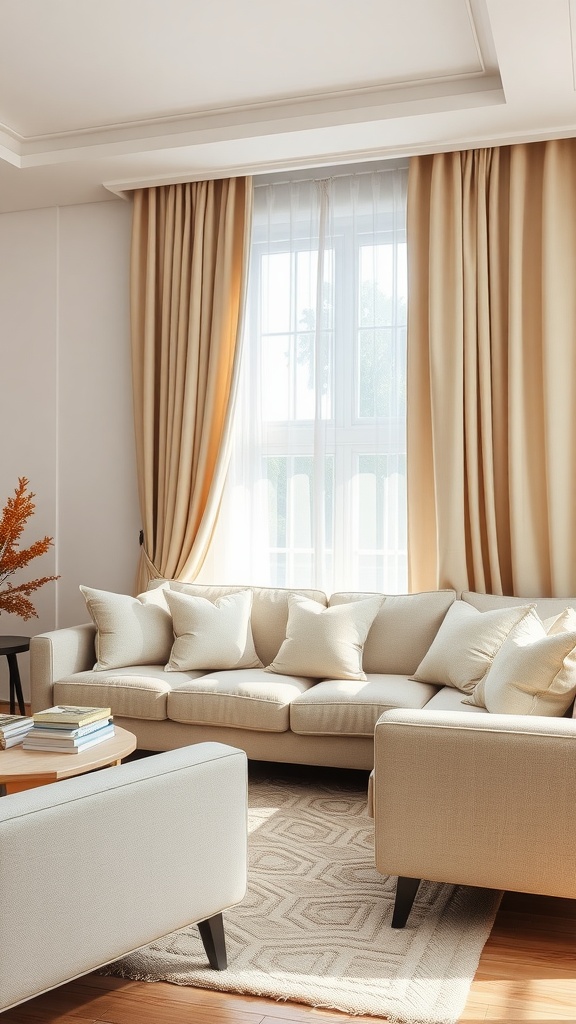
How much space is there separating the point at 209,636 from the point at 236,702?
1.57ft

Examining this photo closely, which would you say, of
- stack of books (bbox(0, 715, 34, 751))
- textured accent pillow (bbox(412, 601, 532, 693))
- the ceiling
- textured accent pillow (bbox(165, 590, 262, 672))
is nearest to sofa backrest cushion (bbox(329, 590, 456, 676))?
textured accent pillow (bbox(412, 601, 532, 693))

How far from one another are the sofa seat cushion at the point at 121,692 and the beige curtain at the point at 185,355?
903 millimetres

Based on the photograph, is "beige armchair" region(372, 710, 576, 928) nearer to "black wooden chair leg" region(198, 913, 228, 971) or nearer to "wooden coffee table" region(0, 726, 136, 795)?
"black wooden chair leg" region(198, 913, 228, 971)

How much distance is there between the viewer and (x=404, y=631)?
12.9ft

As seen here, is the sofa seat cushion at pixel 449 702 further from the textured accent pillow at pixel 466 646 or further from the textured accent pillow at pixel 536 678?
the textured accent pillow at pixel 536 678

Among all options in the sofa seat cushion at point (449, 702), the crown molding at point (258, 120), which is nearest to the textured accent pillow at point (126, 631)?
the sofa seat cushion at point (449, 702)

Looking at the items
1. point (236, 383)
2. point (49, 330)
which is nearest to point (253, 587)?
point (236, 383)

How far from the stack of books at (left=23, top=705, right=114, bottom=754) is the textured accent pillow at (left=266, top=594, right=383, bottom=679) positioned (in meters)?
1.21

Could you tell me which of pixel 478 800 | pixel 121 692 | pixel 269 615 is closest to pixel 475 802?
pixel 478 800

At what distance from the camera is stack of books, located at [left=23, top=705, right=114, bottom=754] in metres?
2.70

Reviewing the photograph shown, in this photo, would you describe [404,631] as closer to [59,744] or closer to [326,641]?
[326,641]

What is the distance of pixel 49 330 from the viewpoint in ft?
16.7

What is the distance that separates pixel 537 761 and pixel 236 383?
2.81 m

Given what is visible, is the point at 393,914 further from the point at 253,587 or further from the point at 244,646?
the point at 253,587
